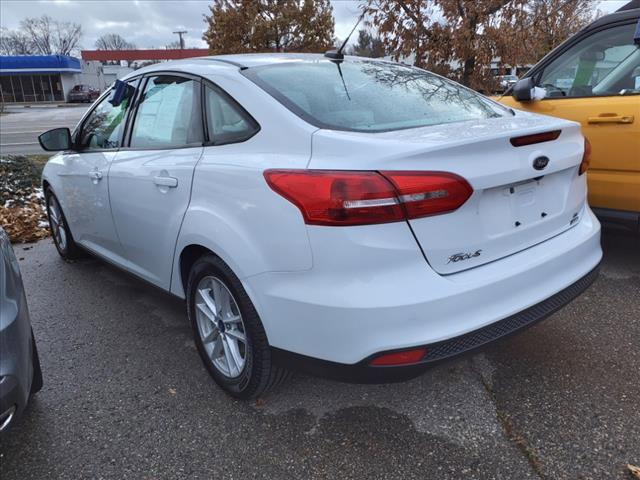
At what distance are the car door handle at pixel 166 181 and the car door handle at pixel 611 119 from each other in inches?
113

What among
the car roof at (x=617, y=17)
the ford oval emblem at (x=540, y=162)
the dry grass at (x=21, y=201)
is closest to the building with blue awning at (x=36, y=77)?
the dry grass at (x=21, y=201)

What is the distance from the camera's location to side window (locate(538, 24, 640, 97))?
12.6 feet

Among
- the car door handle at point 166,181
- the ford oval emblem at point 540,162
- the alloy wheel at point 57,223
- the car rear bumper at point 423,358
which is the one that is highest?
the ford oval emblem at point 540,162

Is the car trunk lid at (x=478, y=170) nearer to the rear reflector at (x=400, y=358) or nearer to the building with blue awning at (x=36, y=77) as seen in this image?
the rear reflector at (x=400, y=358)

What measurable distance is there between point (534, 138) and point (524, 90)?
6.57ft

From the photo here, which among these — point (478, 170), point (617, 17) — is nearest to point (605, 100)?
point (617, 17)

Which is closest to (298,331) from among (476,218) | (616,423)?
(476,218)

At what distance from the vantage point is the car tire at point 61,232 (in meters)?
4.72

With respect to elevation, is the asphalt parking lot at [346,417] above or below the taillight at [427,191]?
below

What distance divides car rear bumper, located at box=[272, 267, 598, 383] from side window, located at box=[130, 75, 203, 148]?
1.22 m

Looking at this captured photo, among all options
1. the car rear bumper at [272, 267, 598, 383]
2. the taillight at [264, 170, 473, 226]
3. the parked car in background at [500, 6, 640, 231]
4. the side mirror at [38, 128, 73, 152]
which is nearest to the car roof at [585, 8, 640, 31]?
the parked car in background at [500, 6, 640, 231]

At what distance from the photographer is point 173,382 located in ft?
9.45

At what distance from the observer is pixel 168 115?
3.06 meters

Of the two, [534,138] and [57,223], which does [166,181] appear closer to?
[534,138]
